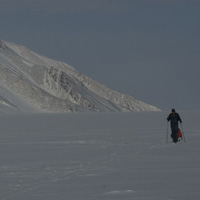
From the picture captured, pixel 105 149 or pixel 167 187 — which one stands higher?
pixel 105 149

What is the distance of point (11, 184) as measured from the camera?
14906 millimetres

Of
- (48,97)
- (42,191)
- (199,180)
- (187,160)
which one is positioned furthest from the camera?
(48,97)

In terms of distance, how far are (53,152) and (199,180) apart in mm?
10147

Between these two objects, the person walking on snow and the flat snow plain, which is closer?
the flat snow plain

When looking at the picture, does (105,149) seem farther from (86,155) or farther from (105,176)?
(105,176)

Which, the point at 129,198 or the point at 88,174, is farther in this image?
the point at 88,174

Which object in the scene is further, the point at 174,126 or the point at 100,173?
the point at 174,126

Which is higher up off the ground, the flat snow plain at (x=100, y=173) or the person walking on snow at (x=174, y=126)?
the person walking on snow at (x=174, y=126)

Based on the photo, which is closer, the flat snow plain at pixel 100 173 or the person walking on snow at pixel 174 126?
the flat snow plain at pixel 100 173

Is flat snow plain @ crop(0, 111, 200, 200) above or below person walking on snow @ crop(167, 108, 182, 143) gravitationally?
below

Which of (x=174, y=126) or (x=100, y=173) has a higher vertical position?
(x=174, y=126)

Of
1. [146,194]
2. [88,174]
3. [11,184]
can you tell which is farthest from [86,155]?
[146,194]

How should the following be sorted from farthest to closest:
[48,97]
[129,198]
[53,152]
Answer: [48,97], [53,152], [129,198]

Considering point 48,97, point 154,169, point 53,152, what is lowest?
point 154,169
